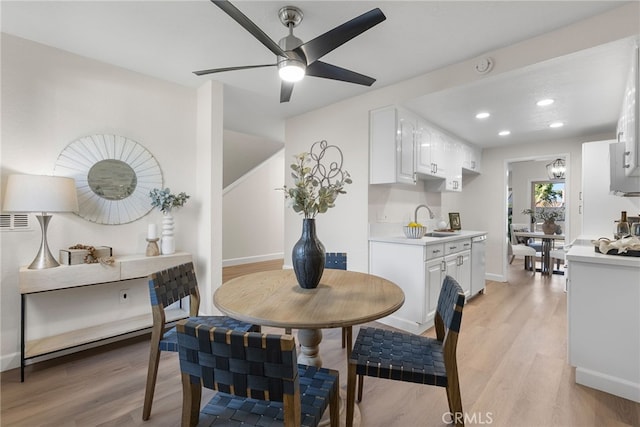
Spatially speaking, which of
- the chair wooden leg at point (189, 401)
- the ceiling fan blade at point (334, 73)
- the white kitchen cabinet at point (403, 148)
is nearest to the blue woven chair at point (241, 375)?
the chair wooden leg at point (189, 401)

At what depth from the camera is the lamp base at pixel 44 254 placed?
2.15 m

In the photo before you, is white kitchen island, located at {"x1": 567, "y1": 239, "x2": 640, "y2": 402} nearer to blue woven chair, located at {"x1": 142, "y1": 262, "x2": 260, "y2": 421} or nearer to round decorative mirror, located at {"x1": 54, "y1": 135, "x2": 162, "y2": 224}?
blue woven chair, located at {"x1": 142, "y1": 262, "x2": 260, "y2": 421}

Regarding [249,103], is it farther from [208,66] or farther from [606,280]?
[606,280]

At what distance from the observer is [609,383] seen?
6.38 feet

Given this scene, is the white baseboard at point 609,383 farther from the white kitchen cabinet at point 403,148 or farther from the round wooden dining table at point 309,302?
the white kitchen cabinet at point 403,148

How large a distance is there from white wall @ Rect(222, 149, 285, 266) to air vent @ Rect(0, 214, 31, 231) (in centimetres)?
365

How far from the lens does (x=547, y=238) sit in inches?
212

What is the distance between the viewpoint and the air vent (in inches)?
86.1

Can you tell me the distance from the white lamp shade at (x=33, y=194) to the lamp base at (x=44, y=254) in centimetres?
20

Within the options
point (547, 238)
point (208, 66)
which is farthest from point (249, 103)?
point (547, 238)

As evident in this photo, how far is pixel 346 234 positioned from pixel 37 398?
279cm

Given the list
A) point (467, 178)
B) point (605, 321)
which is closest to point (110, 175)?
point (605, 321)

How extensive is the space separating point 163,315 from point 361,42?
2.31 meters

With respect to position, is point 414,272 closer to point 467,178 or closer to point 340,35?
point 340,35
